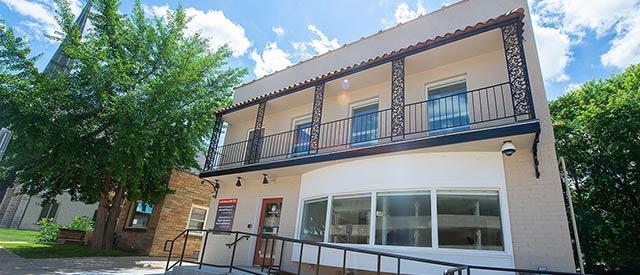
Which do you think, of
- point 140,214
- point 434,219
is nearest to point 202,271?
point 434,219

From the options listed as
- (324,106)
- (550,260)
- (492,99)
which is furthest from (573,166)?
(324,106)

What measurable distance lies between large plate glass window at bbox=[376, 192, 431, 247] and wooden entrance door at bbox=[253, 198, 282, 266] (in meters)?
3.50

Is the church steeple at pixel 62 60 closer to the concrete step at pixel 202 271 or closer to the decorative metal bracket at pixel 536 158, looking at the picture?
the concrete step at pixel 202 271

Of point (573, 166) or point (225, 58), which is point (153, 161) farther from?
point (573, 166)

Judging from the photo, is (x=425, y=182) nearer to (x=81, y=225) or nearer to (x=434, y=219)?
(x=434, y=219)

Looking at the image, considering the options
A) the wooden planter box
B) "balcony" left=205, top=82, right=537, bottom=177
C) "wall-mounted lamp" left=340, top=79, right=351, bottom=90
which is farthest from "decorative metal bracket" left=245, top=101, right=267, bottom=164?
the wooden planter box

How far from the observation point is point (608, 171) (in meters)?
11.5

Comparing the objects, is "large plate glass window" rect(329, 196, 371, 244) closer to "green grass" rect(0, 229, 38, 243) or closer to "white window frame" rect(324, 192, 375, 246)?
"white window frame" rect(324, 192, 375, 246)

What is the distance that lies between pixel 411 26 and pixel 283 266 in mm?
7866

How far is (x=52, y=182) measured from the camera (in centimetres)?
1222

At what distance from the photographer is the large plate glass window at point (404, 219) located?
607 centimetres

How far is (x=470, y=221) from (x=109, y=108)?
35.6 ft

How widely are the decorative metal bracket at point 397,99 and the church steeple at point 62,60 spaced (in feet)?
35.6

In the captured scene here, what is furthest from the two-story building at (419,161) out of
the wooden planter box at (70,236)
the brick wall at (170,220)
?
the wooden planter box at (70,236)
